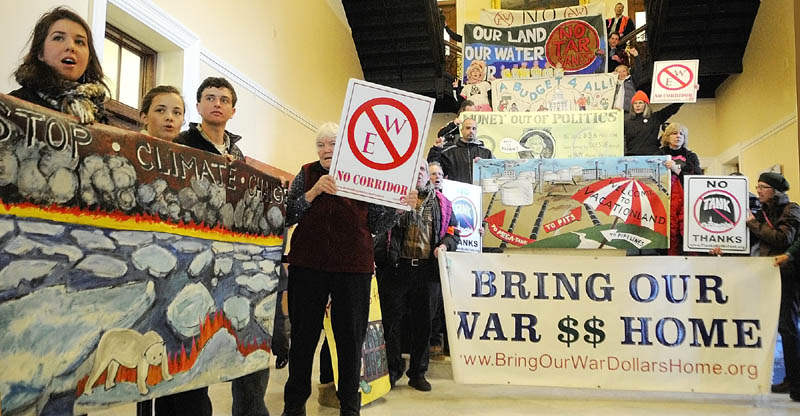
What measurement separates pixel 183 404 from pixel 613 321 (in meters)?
2.37

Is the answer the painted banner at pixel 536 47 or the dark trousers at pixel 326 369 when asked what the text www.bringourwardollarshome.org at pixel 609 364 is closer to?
the dark trousers at pixel 326 369

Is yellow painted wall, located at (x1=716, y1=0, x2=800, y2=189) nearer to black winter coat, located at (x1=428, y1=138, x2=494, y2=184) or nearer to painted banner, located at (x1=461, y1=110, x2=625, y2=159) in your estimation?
painted banner, located at (x1=461, y1=110, x2=625, y2=159)

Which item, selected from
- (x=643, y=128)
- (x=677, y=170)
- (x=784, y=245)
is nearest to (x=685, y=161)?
(x=677, y=170)

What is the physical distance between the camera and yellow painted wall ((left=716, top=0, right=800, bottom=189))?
653 cm

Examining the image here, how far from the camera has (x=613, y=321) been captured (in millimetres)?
3271

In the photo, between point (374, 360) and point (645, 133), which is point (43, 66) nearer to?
point (374, 360)

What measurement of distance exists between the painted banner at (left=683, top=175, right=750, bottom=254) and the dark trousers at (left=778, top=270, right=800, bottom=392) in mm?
302

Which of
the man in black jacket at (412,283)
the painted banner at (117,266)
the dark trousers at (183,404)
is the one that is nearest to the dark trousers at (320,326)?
the painted banner at (117,266)

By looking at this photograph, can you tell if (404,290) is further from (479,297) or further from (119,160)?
(119,160)

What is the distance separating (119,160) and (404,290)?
2299 millimetres

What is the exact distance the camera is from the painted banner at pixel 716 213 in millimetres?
3643

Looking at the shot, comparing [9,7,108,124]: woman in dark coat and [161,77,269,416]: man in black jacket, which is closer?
[9,7,108,124]: woman in dark coat

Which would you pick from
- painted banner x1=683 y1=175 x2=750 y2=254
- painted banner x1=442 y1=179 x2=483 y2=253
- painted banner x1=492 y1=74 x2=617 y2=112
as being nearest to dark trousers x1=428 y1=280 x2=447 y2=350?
painted banner x1=442 y1=179 x2=483 y2=253

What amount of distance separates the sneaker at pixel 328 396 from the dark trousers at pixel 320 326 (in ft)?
2.44
